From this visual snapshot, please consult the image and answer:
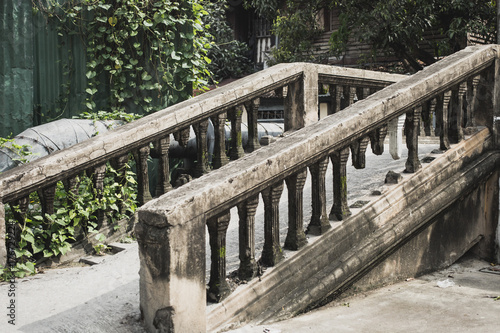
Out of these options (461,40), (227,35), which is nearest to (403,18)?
(461,40)

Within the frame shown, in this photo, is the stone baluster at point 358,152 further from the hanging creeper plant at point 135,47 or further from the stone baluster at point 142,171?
the hanging creeper plant at point 135,47

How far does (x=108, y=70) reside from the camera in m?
6.61

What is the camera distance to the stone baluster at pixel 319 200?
3.50 meters

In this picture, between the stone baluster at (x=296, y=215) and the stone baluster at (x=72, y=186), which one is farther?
the stone baluster at (x=72, y=186)

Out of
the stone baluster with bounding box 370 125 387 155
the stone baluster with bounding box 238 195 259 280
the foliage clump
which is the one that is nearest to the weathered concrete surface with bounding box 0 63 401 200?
the stone baluster with bounding box 370 125 387 155

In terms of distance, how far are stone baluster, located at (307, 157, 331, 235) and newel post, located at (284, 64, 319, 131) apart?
186cm

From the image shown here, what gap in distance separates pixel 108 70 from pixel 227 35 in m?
12.4

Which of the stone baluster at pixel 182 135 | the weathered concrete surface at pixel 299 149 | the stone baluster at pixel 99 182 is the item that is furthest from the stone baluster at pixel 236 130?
the weathered concrete surface at pixel 299 149

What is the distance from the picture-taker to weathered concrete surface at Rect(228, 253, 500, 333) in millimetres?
3066

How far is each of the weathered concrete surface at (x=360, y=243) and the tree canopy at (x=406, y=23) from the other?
26.9 ft

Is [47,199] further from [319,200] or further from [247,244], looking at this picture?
[319,200]

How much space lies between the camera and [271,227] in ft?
10.7

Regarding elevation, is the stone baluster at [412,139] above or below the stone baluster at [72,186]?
above

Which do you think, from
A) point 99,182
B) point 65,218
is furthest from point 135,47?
point 65,218
